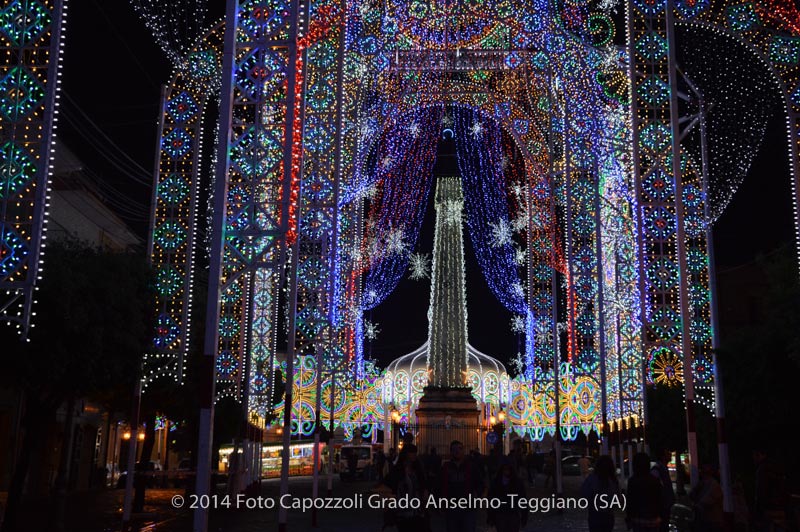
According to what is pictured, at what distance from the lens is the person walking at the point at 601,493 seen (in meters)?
11.2

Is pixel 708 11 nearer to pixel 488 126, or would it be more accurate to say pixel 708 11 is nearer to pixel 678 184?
pixel 678 184

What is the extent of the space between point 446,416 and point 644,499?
37.8 m

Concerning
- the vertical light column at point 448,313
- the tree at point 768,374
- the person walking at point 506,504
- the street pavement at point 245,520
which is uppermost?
the vertical light column at point 448,313

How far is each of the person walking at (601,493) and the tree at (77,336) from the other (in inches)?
393

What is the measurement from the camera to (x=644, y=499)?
10.7 meters

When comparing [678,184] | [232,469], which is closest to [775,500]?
[678,184]

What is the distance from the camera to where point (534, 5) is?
2781 cm

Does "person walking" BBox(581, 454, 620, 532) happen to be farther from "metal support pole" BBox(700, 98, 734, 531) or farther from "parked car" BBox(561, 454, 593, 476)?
"parked car" BBox(561, 454, 593, 476)

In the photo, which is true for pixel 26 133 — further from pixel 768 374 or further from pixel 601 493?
pixel 768 374

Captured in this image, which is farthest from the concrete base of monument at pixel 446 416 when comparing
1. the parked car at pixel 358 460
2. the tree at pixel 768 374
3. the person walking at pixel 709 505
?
the person walking at pixel 709 505

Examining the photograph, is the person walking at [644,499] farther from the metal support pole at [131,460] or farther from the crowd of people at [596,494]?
the metal support pole at [131,460]

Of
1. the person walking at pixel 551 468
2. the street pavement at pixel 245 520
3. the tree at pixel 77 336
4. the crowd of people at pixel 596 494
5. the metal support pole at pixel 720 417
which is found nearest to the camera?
the crowd of people at pixel 596 494

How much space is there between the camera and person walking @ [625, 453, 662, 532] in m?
10.6

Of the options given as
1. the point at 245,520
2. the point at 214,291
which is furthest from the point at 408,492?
the point at 245,520
